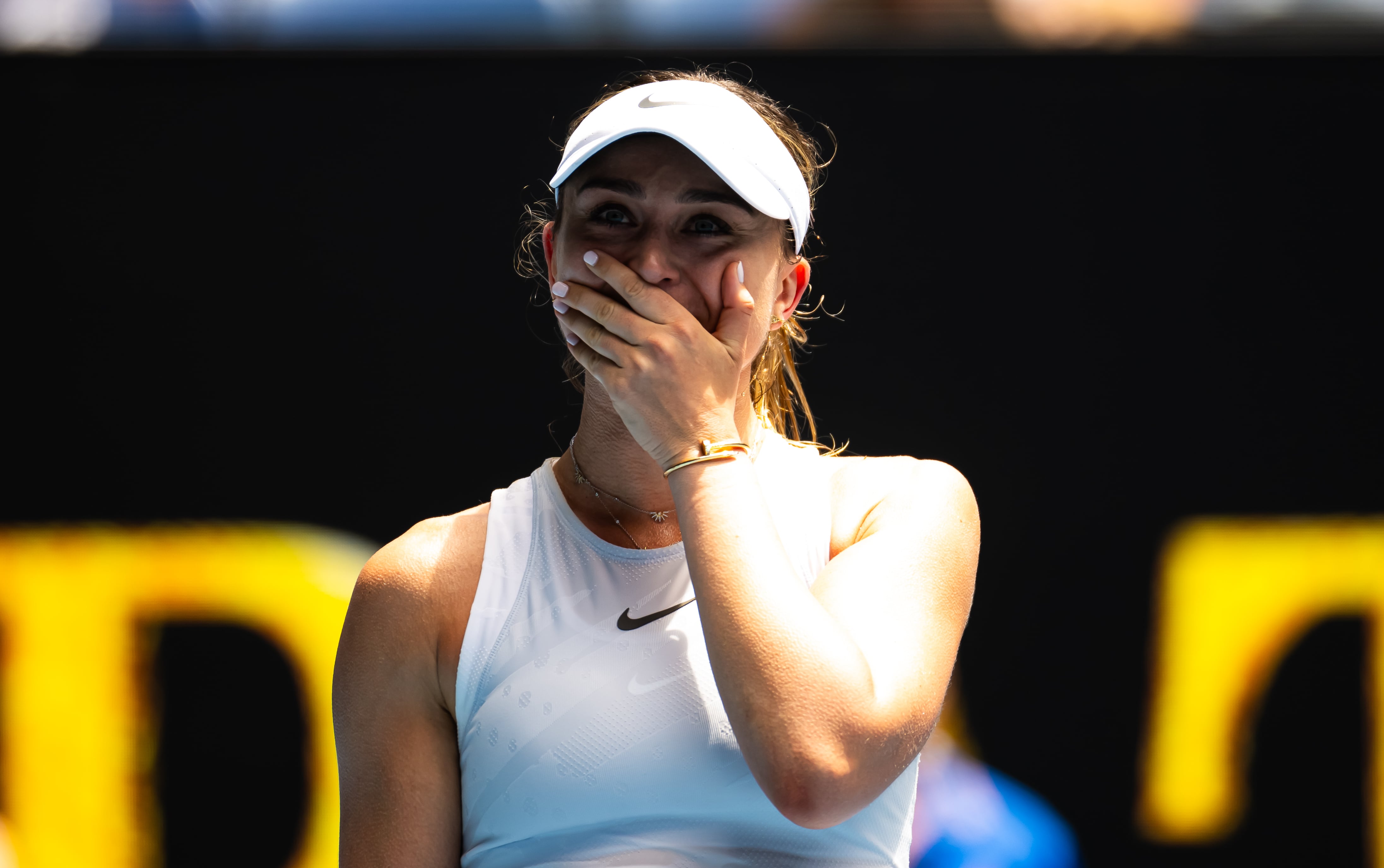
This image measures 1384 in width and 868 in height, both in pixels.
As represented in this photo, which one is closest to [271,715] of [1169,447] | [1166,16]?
[1169,447]

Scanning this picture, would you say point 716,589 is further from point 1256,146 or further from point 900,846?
point 1256,146

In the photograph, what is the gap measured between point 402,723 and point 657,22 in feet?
8.24

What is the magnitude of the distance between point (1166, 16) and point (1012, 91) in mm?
520

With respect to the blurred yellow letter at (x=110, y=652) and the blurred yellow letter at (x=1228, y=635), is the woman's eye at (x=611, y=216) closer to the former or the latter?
the blurred yellow letter at (x=110, y=652)

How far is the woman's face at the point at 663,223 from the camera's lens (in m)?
1.49

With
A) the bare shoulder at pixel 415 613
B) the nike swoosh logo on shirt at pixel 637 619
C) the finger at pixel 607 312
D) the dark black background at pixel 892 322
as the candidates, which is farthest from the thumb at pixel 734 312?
the dark black background at pixel 892 322

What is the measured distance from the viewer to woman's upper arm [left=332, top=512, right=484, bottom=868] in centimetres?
147

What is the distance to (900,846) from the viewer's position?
1562mm

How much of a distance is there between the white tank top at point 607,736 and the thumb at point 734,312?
0.29 m

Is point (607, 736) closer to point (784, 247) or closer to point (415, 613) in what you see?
point (415, 613)

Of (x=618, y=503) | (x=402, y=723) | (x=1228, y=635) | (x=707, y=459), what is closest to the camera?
(x=707, y=459)

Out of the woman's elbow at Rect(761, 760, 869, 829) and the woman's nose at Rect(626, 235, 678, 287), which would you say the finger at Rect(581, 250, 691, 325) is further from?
the woman's elbow at Rect(761, 760, 869, 829)

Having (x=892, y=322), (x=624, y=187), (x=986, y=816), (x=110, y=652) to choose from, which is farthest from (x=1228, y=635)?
(x=110, y=652)

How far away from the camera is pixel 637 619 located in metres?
1.51
